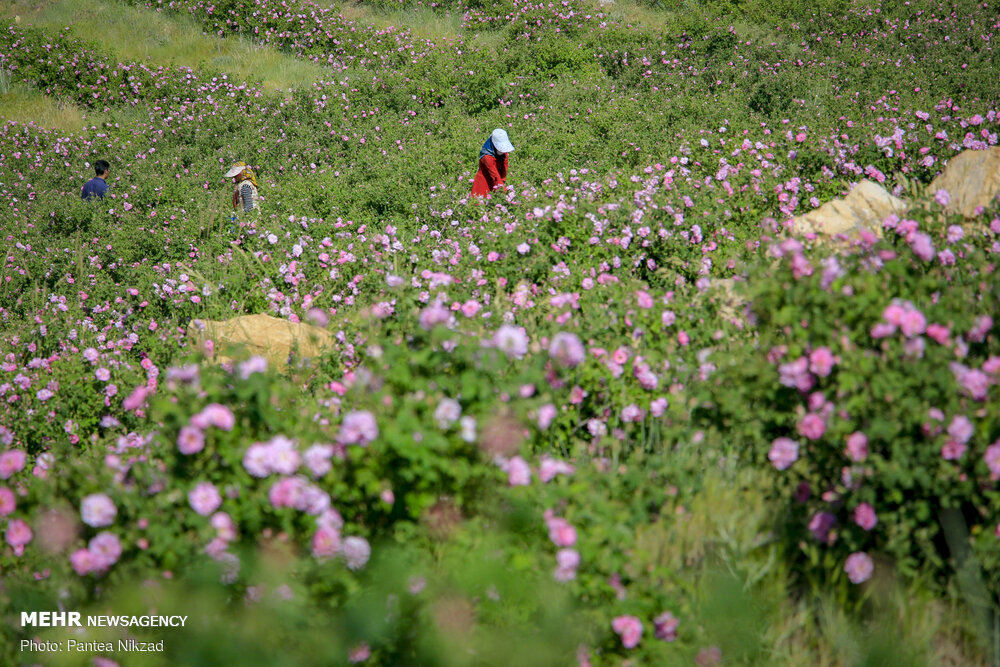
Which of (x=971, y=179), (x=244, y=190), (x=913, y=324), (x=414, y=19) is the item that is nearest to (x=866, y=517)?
(x=913, y=324)

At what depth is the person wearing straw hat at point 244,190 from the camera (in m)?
8.62

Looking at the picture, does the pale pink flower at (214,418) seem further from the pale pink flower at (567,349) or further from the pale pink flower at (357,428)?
the pale pink flower at (567,349)

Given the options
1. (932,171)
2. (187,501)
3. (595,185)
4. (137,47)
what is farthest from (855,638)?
(137,47)

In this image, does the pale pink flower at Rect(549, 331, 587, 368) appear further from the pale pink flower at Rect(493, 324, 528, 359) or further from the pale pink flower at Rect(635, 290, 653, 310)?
the pale pink flower at Rect(635, 290, 653, 310)

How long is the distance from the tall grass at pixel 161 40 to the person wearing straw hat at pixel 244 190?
636 centimetres

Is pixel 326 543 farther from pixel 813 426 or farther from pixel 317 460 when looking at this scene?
pixel 813 426

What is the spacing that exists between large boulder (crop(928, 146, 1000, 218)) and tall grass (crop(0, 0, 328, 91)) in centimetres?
1302

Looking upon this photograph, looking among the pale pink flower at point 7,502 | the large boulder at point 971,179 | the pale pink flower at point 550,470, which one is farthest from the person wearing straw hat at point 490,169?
the pale pink flower at point 7,502

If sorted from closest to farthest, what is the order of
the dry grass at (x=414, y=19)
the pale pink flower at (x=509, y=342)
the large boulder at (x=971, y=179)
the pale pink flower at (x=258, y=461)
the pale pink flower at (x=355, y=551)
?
1. the pale pink flower at (x=355, y=551)
2. the pale pink flower at (x=258, y=461)
3. the pale pink flower at (x=509, y=342)
4. the large boulder at (x=971, y=179)
5. the dry grass at (x=414, y=19)

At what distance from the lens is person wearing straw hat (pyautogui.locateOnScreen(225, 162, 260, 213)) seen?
862 cm

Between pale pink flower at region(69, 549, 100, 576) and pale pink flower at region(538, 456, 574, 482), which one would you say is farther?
pale pink flower at region(538, 456, 574, 482)

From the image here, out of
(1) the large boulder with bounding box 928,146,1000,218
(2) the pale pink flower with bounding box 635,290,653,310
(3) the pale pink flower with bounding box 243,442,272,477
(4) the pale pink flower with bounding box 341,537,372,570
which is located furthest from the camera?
(1) the large boulder with bounding box 928,146,1000,218

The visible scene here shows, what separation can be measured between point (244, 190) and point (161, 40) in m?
12.8

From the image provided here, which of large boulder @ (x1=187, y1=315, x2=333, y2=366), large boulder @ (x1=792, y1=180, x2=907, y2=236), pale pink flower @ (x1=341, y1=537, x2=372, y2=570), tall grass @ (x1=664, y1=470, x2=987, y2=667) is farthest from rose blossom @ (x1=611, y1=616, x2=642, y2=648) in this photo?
large boulder @ (x1=792, y1=180, x2=907, y2=236)
